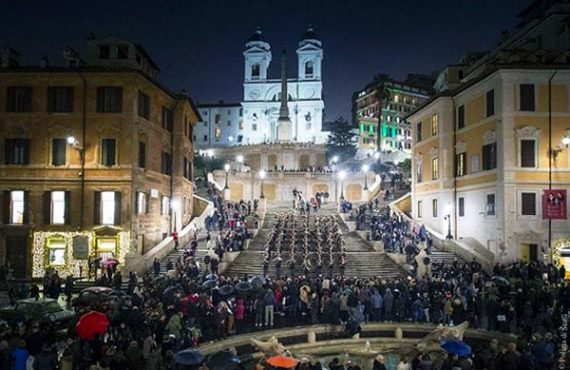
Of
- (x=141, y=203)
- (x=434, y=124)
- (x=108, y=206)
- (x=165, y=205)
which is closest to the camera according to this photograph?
(x=108, y=206)

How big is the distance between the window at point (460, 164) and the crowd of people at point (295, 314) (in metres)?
12.3

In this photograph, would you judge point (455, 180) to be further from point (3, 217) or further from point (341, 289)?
point (3, 217)

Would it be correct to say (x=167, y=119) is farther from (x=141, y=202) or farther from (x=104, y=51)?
(x=141, y=202)

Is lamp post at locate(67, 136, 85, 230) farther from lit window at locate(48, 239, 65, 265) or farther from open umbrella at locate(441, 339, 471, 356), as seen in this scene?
open umbrella at locate(441, 339, 471, 356)

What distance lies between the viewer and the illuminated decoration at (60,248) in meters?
32.6

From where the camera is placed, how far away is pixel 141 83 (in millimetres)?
34594

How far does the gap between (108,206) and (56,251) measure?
408 cm

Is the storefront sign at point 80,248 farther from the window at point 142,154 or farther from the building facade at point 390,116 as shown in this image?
the building facade at point 390,116

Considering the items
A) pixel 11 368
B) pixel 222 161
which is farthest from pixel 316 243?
pixel 222 161

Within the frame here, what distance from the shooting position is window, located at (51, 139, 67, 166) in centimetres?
3347

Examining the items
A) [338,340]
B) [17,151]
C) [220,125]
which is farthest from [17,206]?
[220,125]

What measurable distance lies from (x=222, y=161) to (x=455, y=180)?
169ft

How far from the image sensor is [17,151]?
33562 millimetres

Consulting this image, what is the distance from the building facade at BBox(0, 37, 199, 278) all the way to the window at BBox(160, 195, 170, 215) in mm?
4804
